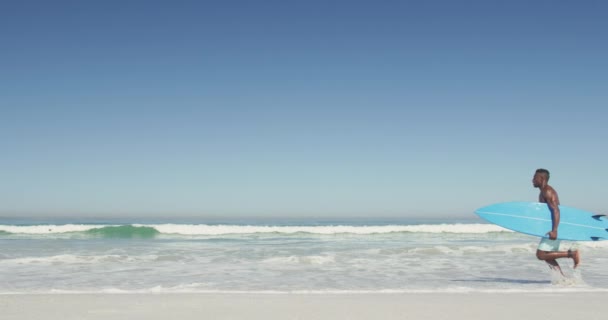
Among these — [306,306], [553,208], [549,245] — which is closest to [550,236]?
[549,245]

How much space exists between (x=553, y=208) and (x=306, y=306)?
429 cm

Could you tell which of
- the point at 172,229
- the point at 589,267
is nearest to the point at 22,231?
the point at 172,229

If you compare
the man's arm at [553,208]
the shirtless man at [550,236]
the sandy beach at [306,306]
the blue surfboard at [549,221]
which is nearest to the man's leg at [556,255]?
the shirtless man at [550,236]

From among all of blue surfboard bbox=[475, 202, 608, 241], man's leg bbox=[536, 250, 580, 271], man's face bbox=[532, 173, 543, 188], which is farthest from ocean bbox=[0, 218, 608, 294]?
man's face bbox=[532, 173, 543, 188]

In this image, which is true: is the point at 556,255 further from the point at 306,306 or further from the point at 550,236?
the point at 306,306

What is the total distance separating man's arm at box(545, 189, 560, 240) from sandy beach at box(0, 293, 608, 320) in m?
1.13

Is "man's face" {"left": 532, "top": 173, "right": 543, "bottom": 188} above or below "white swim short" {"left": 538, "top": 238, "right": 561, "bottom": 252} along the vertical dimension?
above

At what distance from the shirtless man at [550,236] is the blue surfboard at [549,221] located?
0.42 m

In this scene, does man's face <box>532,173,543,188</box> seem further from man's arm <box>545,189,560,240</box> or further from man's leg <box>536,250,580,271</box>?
man's leg <box>536,250,580,271</box>

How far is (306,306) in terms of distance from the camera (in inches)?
206

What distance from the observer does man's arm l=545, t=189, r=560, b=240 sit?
283 inches

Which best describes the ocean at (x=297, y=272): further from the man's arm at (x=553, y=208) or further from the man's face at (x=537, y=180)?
the man's face at (x=537, y=180)

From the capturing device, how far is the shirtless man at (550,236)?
7278 mm

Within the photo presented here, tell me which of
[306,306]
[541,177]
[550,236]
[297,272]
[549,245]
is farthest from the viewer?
[297,272]
